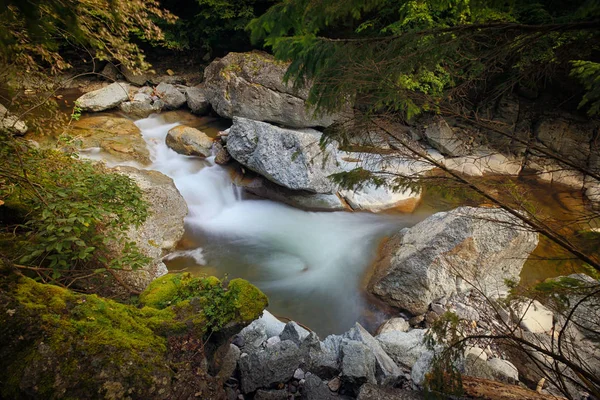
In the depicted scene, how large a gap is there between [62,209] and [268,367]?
108 inches

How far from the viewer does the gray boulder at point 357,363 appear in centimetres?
370

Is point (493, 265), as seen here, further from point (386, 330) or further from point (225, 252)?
point (225, 252)

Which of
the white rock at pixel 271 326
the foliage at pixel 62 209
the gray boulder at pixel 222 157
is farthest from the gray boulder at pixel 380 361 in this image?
the gray boulder at pixel 222 157

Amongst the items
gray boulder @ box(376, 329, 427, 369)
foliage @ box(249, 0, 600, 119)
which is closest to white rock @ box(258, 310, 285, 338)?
gray boulder @ box(376, 329, 427, 369)

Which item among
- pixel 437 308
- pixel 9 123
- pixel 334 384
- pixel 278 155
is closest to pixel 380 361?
pixel 334 384

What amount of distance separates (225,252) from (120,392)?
5386 millimetres

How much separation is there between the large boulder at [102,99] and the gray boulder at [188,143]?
272cm

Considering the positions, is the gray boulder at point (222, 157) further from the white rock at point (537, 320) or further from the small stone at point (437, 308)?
the white rock at point (537, 320)

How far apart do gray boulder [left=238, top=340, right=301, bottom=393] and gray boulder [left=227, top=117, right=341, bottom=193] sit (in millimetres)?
5450

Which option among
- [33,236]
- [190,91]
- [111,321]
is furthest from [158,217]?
[190,91]

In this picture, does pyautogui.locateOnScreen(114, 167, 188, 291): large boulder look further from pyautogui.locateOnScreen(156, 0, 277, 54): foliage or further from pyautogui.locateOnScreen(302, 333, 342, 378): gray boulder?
pyautogui.locateOnScreen(156, 0, 277, 54): foliage

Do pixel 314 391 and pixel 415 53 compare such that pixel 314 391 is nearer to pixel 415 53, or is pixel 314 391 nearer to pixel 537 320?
pixel 415 53

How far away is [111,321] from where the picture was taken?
2.48m

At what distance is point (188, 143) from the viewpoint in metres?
10.2
